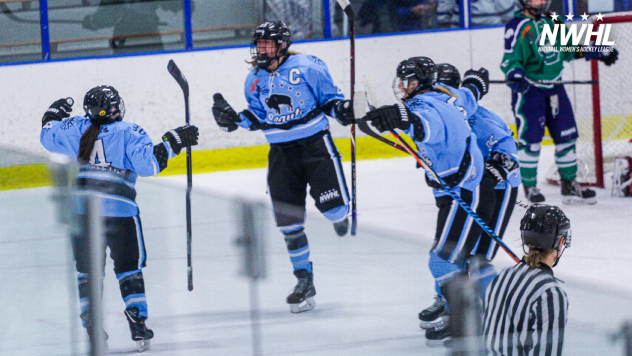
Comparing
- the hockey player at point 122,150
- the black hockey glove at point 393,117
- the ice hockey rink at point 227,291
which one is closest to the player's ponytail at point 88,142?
the hockey player at point 122,150

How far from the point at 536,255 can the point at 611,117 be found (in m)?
4.31

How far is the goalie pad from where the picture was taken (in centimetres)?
547

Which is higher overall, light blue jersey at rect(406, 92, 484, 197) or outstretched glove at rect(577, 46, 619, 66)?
outstretched glove at rect(577, 46, 619, 66)

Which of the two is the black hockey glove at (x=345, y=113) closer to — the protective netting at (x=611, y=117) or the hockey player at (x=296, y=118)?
the hockey player at (x=296, y=118)

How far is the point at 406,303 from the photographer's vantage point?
2000 millimetres

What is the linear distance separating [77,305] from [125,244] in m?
0.44

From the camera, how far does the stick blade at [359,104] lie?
126 inches

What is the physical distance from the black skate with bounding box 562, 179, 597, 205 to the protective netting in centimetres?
52

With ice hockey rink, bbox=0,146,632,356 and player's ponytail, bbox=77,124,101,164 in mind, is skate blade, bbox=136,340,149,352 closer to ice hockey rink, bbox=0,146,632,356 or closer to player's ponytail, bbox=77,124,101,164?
ice hockey rink, bbox=0,146,632,356

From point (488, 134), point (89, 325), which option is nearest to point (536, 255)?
point (89, 325)

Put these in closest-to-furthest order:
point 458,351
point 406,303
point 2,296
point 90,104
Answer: point 458,351
point 406,303
point 2,296
point 90,104

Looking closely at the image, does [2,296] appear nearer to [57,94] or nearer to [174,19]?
[57,94]

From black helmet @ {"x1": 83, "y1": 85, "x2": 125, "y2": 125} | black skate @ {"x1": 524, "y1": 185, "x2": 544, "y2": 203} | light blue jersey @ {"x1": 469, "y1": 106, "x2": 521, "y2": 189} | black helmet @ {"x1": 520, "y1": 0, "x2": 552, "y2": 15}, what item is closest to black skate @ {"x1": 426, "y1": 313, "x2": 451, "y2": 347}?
light blue jersey @ {"x1": 469, "y1": 106, "x2": 521, "y2": 189}

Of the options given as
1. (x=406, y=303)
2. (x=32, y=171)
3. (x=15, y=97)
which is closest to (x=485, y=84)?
(x=406, y=303)
